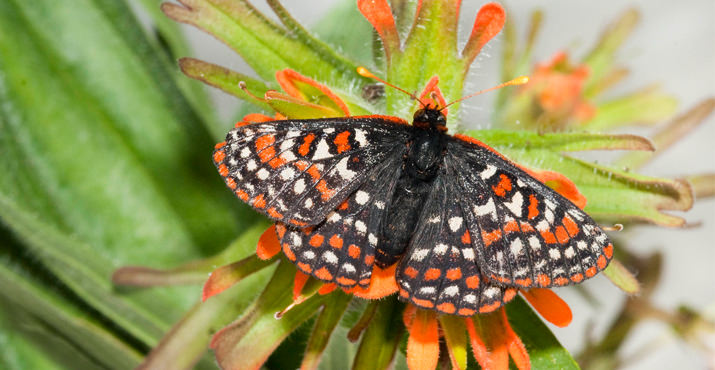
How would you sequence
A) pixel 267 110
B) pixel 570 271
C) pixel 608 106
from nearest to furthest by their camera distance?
pixel 570 271 < pixel 267 110 < pixel 608 106

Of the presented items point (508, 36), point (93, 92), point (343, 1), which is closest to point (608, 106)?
point (508, 36)

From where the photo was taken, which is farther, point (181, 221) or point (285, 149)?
point (181, 221)

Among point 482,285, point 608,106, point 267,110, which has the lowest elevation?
point 608,106

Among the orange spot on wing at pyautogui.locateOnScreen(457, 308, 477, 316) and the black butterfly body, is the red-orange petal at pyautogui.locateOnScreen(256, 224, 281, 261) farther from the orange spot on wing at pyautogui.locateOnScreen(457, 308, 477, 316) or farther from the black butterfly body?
the orange spot on wing at pyautogui.locateOnScreen(457, 308, 477, 316)

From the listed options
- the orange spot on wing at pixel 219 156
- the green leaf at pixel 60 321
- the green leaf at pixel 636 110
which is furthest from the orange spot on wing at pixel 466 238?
the green leaf at pixel 636 110

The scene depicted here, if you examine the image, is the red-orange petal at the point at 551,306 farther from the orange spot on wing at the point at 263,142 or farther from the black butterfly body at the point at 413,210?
the orange spot on wing at the point at 263,142

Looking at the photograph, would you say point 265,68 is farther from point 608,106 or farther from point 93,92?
point 608,106

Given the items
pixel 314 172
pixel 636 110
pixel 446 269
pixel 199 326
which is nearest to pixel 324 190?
pixel 314 172
